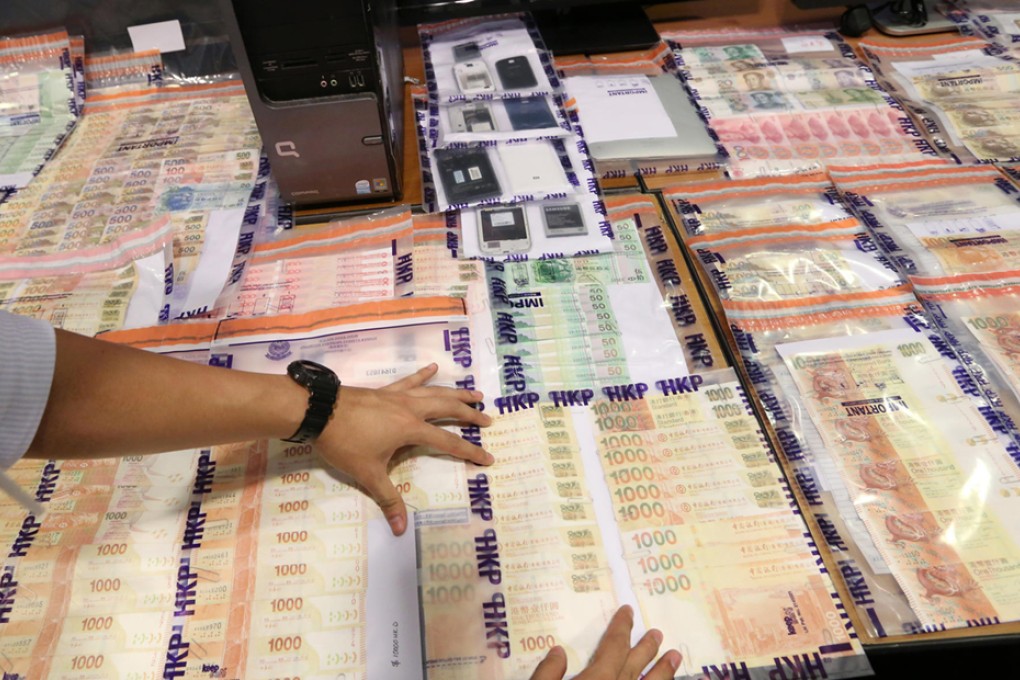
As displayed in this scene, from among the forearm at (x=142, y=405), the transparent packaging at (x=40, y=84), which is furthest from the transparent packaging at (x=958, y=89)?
the transparent packaging at (x=40, y=84)

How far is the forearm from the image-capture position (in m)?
0.54

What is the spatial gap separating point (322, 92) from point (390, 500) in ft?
1.89

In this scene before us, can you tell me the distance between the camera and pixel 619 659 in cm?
57

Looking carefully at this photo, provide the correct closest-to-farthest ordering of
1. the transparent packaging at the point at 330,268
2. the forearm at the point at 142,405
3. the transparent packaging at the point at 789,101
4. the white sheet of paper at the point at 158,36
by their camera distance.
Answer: the forearm at the point at 142,405 < the transparent packaging at the point at 330,268 < the transparent packaging at the point at 789,101 < the white sheet of paper at the point at 158,36

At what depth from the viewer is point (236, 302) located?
2.87 ft

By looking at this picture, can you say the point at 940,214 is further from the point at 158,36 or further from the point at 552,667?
the point at 158,36

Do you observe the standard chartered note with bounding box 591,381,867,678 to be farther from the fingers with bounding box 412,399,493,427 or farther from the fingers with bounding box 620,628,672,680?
the fingers with bounding box 412,399,493,427

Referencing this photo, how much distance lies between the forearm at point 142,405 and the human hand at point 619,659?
13.9 inches

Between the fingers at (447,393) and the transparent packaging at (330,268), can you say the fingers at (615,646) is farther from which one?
the transparent packaging at (330,268)

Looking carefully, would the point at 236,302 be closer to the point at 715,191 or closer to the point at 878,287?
the point at 715,191

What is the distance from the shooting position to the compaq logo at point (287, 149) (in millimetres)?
908

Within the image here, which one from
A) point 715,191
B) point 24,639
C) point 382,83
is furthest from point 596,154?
point 24,639

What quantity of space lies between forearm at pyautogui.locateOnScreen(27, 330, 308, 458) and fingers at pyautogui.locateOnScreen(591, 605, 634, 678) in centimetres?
38

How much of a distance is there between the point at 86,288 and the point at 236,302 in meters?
0.23
